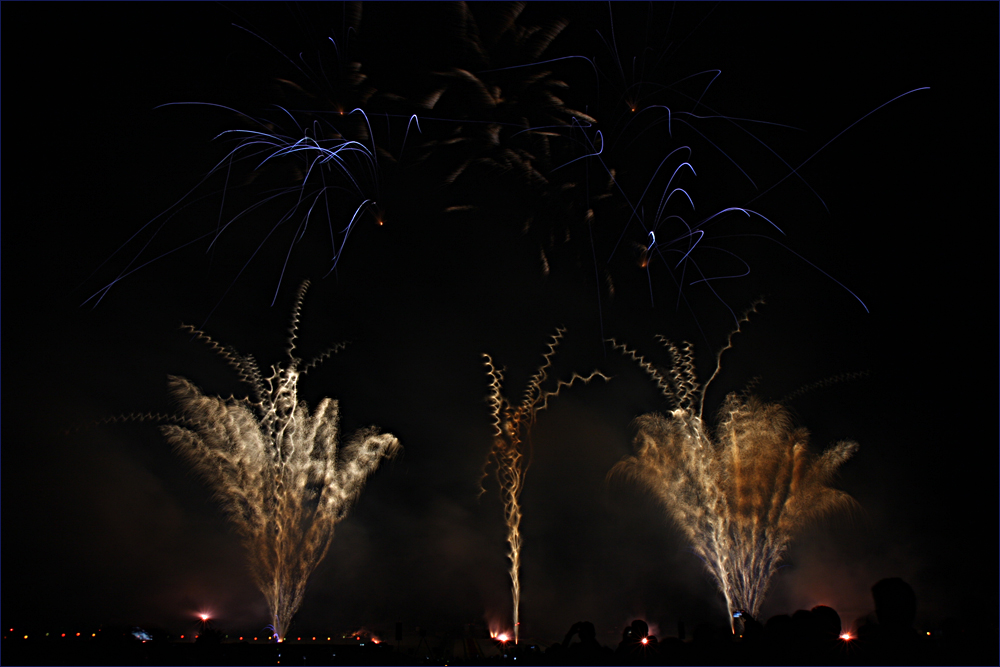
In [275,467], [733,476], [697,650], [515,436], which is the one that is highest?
[515,436]

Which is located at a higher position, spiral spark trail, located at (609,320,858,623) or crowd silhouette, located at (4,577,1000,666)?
spiral spark trail, located at (609,320,858,623)

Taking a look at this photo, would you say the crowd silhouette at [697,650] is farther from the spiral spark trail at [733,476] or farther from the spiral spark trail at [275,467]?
the spiral spark trail at [733,476]

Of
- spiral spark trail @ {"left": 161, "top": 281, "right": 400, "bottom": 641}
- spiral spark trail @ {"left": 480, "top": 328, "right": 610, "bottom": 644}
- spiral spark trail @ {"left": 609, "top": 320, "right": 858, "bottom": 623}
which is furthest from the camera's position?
spiral spark trail @ {"left": 480, "top": 328, "right": 610, "bottom": 644}

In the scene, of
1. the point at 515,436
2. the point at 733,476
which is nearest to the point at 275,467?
the point at 515,436

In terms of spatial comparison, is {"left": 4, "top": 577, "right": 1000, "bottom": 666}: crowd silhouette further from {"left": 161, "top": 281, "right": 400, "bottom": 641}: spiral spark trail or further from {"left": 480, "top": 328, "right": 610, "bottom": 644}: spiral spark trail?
{"left": 480, "top": 328, "right": 610, "bottom": 644}: spiral spark trail

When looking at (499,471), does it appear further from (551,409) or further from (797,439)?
(797,439)

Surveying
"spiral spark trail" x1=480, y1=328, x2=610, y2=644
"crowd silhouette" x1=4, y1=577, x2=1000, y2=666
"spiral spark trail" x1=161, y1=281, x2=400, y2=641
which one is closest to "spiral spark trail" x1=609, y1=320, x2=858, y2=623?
"spiral spark trail" x1=480, y1=328, x2=610, y2=644

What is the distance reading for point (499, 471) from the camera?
16.4 meters

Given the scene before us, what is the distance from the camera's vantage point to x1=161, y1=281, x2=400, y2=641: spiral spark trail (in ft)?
51.2

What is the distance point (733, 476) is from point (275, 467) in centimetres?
1303

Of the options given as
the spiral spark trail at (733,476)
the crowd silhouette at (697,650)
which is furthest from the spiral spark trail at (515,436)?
the crowd silhouette at (697,650)

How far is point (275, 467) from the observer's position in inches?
613

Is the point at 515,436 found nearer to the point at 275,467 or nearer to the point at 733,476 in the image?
the point at 733,476

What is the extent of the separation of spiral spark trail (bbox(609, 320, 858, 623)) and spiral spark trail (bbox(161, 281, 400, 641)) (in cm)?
904
